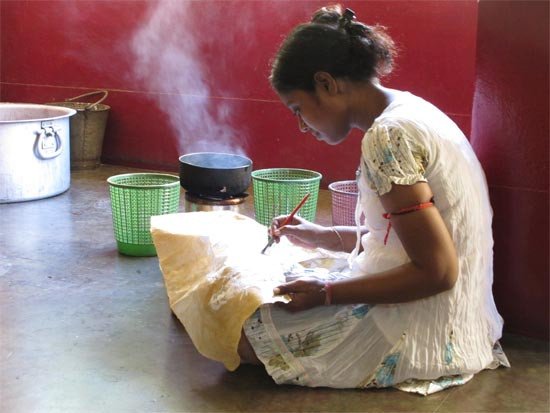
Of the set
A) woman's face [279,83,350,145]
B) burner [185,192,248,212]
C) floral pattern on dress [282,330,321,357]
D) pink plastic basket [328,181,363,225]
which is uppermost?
woman's face [279,83,350,145]

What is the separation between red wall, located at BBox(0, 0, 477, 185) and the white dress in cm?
265

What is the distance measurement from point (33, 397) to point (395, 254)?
1154 mm

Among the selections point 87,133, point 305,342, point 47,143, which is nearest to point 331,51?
point 305,342

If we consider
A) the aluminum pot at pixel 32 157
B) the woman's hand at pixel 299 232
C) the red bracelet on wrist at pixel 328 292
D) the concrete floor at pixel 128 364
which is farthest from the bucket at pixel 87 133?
the red bracelet on wrist at pixel 328 292

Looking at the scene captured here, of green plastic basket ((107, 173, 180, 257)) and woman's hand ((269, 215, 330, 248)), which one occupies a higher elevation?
woman's hand ((269, 215, 330, 248))

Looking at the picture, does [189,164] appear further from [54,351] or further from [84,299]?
[54,351]

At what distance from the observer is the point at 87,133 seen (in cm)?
576

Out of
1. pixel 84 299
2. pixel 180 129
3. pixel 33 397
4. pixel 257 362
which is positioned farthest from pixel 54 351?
pixel 180 129

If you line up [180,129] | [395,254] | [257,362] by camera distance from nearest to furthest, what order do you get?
1. [395,254]
2. [257,362]
3. [180,129]

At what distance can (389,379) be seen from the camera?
88.0 inches

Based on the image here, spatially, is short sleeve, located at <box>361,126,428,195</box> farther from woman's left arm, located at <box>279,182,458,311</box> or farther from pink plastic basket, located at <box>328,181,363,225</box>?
pink plastic basket, located at <box>328,181,363,225</box>

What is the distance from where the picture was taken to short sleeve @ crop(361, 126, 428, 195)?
1.96 metres

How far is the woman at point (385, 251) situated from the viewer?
199 centimetres

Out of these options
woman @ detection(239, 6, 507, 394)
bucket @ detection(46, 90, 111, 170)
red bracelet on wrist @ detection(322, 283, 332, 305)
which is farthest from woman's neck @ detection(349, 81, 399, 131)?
bucket @ detection(46, 90, 111, 170)
